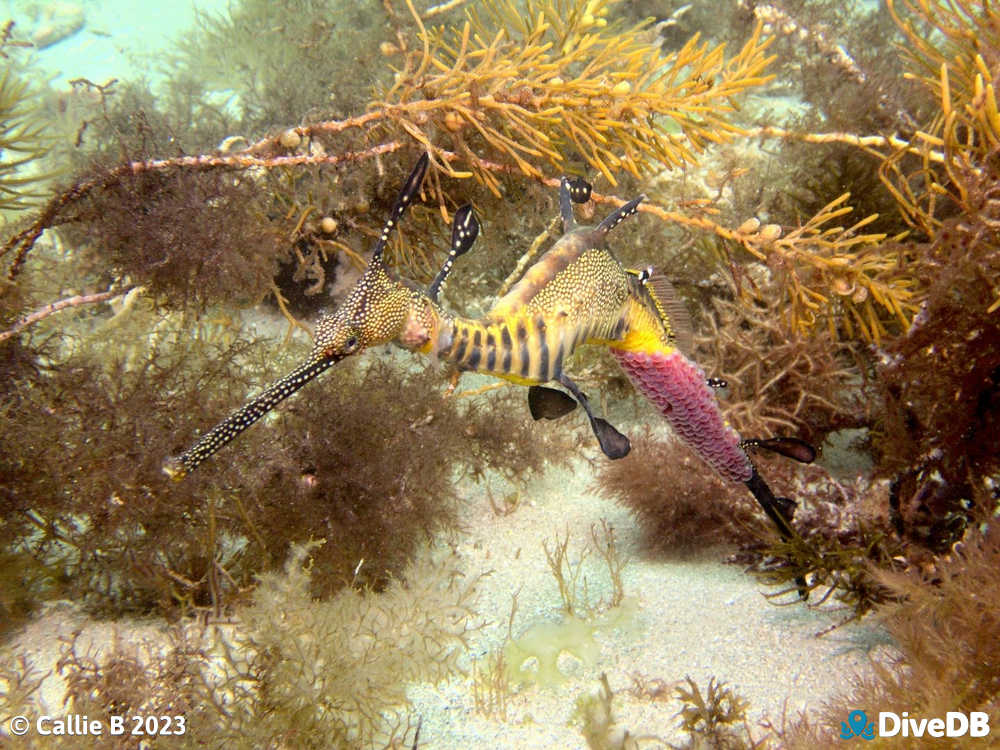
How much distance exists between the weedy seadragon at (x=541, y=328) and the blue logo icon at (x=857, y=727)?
167 centimetres

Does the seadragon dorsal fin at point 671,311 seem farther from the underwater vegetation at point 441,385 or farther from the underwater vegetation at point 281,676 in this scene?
the underwater vegetation at point 281,676

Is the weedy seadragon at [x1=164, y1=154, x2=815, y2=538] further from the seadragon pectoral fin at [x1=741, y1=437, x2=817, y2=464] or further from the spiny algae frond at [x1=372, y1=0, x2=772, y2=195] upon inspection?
the spiny algae frond at [x1=372, y1=0, x2=772, y2=195]

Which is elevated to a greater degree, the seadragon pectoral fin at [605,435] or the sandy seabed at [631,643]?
the seadragon pectoral fin at [605,435]

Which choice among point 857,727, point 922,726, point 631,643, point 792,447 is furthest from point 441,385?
point 922,726

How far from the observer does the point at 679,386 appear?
3.25m

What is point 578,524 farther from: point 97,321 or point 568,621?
point 97,321

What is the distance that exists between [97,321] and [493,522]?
5865 millimetres

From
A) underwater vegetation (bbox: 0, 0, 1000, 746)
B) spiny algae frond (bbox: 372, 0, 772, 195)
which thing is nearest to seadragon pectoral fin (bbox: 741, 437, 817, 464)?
underwater vegetation (bbox: 0, 0, 1000, 746)

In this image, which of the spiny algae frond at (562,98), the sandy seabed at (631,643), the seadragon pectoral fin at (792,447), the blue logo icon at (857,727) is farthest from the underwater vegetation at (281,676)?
the spiny algae frond at (562,98)

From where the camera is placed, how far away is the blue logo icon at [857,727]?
291 cm

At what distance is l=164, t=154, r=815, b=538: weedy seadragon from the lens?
6.33ft

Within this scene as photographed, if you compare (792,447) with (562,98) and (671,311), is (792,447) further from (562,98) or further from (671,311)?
(562,98)

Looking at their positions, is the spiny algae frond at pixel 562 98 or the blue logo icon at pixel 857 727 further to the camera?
the spiny algae frond at pixel 562 98

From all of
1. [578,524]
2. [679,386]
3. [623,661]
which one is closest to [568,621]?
[623,661]
